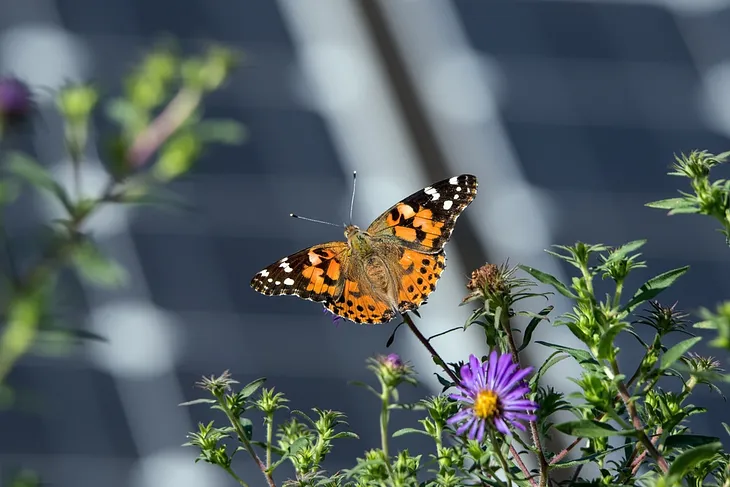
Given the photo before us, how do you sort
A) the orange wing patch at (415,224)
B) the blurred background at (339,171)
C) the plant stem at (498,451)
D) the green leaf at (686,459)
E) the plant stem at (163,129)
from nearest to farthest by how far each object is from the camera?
the green leaf at (686,459) → the plant stem at (498,451) → the plant stem at (163,129) → the orange wing patch at (415,224) → the blurred background at (339,171)

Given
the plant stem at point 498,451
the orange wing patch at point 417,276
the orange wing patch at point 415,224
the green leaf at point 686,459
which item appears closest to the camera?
the green leaf at point 686,459

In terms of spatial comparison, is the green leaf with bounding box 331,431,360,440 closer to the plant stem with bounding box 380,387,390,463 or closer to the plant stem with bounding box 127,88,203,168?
the plant stem with bounding box 380,387,390,463

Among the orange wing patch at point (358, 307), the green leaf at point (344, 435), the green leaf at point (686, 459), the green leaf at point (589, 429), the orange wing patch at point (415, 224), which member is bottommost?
the green leaf at point (686, 459)

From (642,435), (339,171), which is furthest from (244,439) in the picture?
(339,171)

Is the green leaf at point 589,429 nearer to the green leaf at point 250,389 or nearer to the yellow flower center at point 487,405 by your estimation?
the yellow flower center at point 487,405

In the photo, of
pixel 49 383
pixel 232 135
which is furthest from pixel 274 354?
pixel 232 135

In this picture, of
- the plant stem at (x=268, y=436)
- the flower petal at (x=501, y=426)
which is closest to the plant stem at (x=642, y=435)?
the flower petal at (x=501, y=426)

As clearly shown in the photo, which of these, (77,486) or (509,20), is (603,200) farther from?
(77,486)
